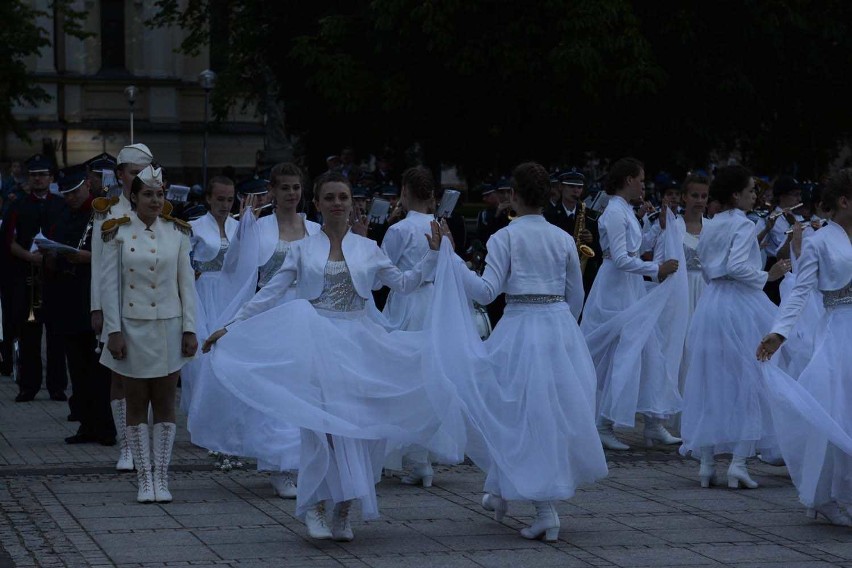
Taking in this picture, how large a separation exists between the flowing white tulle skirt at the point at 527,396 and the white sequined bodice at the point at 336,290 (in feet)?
1.58

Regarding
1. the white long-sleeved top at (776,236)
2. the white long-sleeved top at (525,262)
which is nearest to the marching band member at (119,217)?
the white long-sleeved top at (525,262)

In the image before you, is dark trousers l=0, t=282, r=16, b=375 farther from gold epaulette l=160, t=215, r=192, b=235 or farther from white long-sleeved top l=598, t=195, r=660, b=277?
white long-sleeved top l=598, t=195, r=660, b=277

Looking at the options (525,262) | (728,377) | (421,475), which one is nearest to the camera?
(525,262)

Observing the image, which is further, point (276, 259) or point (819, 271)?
point (276, 259)

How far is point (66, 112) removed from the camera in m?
60.2

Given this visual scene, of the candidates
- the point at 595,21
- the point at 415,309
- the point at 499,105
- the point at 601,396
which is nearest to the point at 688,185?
the point at 601,396

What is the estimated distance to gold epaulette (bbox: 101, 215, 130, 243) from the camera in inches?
396

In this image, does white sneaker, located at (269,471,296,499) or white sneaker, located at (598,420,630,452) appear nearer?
white sneaker, located at (269,471,296,499)

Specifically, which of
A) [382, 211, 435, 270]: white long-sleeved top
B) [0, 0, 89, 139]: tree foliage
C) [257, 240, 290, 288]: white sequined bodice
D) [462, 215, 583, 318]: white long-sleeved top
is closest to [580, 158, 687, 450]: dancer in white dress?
[382, 211, 435, 270]: white long-sleeved top

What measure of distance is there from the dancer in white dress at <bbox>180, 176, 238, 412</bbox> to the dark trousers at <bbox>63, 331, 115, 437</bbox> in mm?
601

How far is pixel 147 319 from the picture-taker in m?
9.98

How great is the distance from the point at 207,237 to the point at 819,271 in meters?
5.02

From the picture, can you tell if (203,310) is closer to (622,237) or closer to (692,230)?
(622,237)

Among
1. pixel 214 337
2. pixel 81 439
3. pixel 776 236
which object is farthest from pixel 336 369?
pixel 776 236
